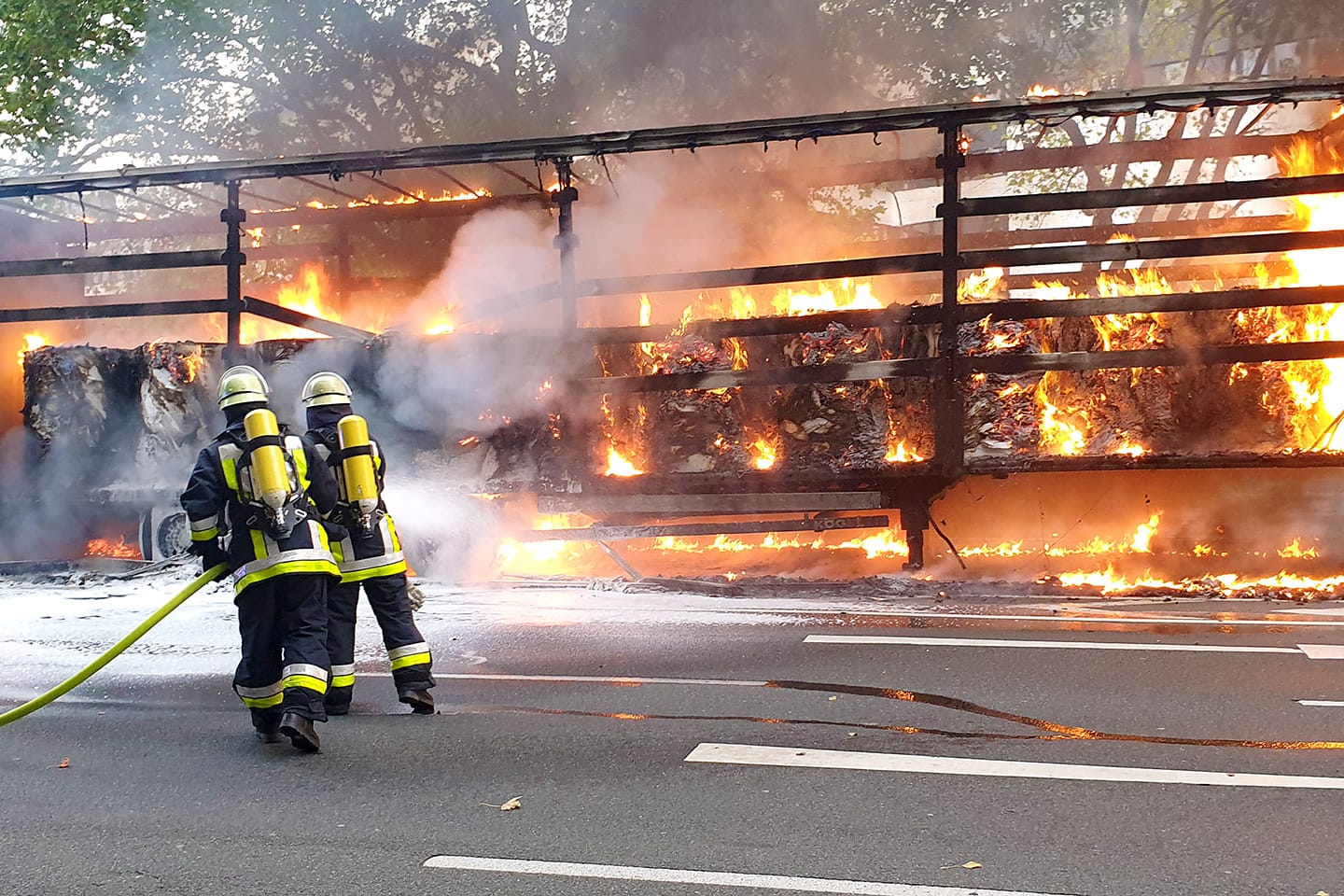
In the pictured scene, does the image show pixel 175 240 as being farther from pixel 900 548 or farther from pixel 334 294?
pixel 900 548

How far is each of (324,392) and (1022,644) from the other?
4322 mm

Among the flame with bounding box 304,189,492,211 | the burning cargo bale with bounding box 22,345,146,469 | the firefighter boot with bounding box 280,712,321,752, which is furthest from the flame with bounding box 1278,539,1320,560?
the burning cargo bale with bounding box 22,345,146,469

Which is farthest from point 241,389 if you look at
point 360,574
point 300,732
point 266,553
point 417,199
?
point 417,199

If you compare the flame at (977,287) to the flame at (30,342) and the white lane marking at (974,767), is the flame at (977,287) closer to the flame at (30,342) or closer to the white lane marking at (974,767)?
the white lane marking at (974,767)

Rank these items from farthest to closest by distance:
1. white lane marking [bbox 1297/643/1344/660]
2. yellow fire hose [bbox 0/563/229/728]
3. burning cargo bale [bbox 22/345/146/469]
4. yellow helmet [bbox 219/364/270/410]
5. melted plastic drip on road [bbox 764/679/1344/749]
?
burning cargo bale [bbox 22/345/146/469]
white lane marking [bbox 1297/643/1344/660]
yellow helmet [bbox 219/364/270/410]
yellow fire hose [bbox 0/563/229/728]
melted plastic drip on road [bbox 764/679/1344/749]

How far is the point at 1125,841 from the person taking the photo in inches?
150

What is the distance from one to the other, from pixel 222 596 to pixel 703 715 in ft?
18.5

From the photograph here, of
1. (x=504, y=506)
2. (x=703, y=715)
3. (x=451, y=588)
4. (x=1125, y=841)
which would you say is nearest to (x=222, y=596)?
(x=451, y=588)

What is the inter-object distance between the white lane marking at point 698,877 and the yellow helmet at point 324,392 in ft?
9.60

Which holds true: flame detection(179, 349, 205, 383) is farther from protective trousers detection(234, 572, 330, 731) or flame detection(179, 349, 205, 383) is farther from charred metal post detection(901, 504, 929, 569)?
charred metal post detection(901, 504, 929, 569)

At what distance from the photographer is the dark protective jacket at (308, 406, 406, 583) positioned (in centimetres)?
594

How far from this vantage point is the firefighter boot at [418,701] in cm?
583

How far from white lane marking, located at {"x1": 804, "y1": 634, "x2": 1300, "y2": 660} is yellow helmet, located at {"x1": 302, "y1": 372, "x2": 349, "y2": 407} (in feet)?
10.6

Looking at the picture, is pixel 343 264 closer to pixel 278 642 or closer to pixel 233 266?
pixel 233 266
